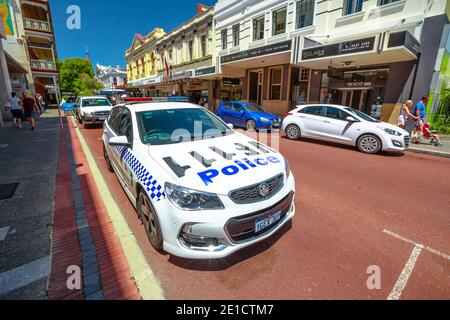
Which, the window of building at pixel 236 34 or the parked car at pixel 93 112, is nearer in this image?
the parked car at pixel 93 112

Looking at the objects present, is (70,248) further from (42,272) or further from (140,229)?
(140,229)

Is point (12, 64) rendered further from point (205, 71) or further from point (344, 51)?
point (344, 51)

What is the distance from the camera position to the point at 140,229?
3127mm

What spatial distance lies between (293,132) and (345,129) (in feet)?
6.86

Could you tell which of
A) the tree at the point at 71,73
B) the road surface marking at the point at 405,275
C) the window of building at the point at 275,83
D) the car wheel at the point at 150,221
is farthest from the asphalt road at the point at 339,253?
the tree at the point at 71,73

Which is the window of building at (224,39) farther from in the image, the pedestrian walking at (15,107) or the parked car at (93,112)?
the pedestrian walking at (15,107)

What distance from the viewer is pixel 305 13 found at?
1393 centimetres

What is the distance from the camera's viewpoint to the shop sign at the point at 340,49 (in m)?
9.22

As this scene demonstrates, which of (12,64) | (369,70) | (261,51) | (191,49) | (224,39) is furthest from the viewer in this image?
(191,49)

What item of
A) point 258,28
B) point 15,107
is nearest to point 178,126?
point 15,107

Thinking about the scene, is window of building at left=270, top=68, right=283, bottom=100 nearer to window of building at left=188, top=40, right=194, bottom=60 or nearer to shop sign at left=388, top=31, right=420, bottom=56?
shop sign at left=388, top=31, right=420, bottom=56

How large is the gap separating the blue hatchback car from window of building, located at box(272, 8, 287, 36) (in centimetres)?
731
